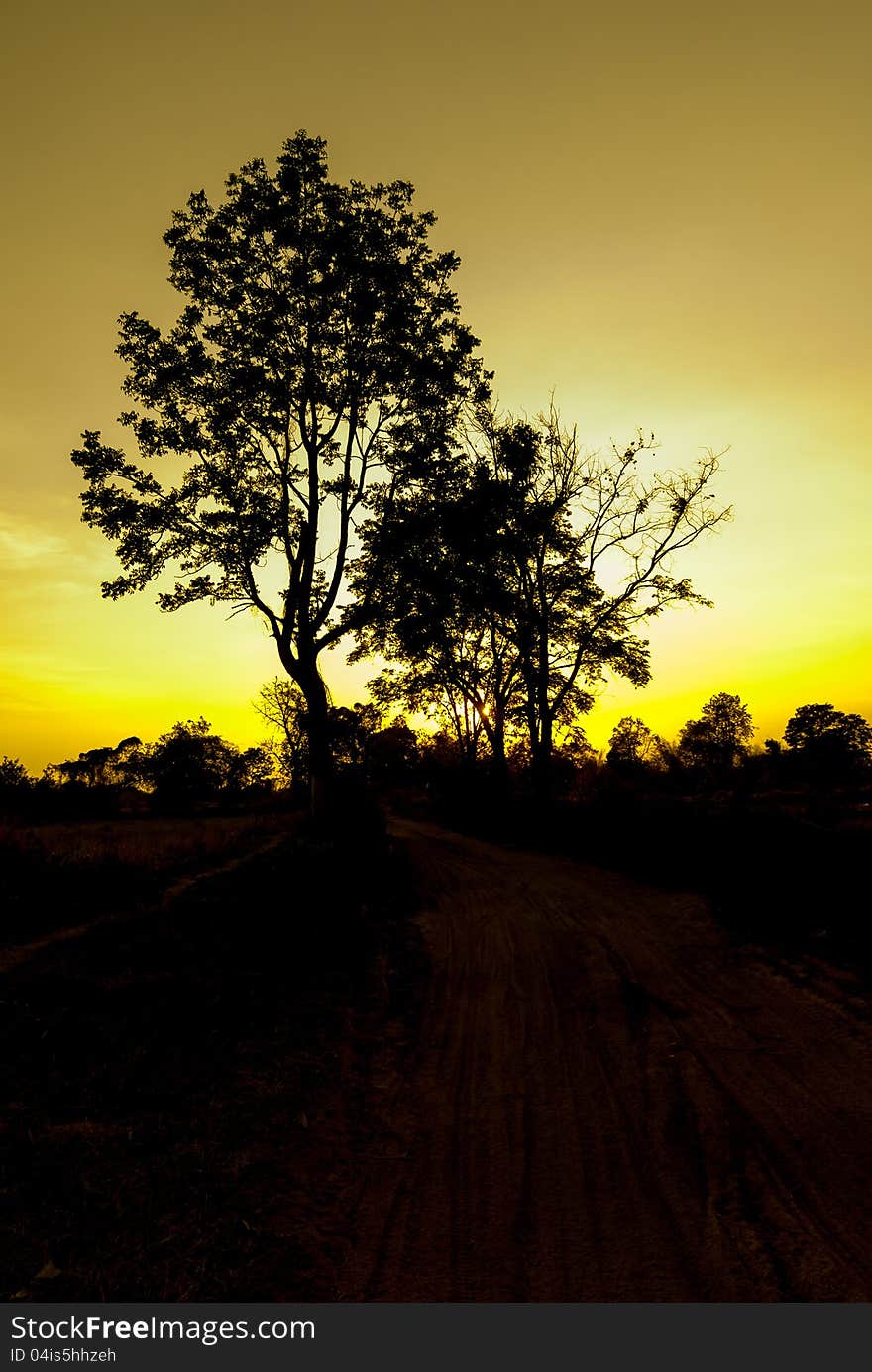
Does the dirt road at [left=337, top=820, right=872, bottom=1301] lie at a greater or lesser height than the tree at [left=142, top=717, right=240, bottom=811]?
lesser

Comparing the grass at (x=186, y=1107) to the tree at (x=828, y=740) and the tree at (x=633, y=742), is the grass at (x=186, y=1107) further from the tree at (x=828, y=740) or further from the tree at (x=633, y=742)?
the tree at (x=633, y=742)

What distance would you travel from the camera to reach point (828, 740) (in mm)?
74750

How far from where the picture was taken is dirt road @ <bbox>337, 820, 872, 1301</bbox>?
4449 millimetres

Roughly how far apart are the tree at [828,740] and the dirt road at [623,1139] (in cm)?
5114

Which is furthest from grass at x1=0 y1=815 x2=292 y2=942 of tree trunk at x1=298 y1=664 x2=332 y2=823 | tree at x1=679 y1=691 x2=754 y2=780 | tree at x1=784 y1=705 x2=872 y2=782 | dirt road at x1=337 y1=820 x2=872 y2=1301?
tree at x1=679 y1=691 x2=754 y2=780

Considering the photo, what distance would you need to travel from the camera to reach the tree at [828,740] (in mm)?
58750

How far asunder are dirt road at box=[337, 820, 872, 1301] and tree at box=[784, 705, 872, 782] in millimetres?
51143

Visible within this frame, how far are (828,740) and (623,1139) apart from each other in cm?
7894

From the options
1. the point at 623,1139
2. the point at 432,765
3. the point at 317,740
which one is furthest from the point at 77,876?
the point at 432,765

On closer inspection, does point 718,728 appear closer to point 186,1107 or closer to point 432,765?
point 432,765

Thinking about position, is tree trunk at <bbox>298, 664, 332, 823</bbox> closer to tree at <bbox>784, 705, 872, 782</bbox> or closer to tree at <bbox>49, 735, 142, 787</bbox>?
tree at <bbox>784, 705, 872, 782</bbox>

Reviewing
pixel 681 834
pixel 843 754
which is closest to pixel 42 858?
pixel 681 834

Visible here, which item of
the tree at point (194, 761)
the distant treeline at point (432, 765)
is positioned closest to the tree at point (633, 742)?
the distant treeline at point (432, 765)

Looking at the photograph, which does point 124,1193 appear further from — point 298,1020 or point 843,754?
point 843,754
